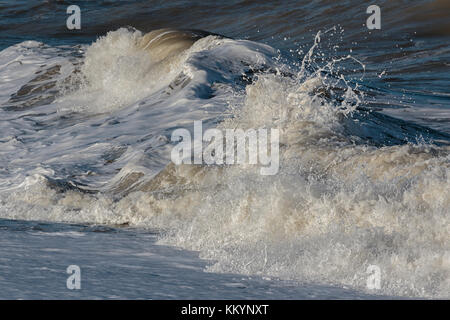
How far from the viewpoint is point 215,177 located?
23.5 feet

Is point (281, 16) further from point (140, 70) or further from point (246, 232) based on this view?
point (246, 232)

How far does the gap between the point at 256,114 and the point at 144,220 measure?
6.19ft

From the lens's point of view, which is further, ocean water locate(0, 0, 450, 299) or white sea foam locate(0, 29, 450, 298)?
white sea foam locate(0, 29, 450, 298)

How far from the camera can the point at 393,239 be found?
493 cm

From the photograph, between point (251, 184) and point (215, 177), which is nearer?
point (251, 184)

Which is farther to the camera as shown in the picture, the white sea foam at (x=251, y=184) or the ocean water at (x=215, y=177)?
the white sea foam at (x=251, y=184)

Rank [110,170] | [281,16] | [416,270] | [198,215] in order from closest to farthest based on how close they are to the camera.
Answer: [416,270] < [198,215] < [110,170] < [281,16]

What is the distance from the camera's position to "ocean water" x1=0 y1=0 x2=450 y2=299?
15.1 ft

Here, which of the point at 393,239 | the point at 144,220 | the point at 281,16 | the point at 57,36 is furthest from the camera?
the point at 57,36

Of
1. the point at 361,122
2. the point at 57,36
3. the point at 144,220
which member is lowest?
the point at 144,220

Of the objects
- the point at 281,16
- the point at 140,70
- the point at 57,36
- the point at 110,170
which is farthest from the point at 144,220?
the point at 57,36

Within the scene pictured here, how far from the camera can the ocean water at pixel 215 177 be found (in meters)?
4.61
